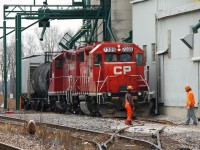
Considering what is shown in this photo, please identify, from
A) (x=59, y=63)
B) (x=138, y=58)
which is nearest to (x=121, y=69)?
(x=138, y=58)

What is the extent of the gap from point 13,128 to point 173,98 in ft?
38.3

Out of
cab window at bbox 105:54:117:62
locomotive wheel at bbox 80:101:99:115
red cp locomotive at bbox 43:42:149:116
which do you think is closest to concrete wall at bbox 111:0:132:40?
red cp locomotive at bbox 43:42:149:116

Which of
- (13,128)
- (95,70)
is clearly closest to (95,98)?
(95,70)

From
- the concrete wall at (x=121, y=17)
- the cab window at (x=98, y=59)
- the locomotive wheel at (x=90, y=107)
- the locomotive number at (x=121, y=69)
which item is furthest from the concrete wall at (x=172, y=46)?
the concrete wall at (x=121, y=17)

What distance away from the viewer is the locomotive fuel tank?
37.4 m

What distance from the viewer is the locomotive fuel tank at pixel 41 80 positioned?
37375 mm

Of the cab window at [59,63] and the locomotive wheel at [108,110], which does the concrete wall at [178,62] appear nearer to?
the locomotive wheel at [108,110]

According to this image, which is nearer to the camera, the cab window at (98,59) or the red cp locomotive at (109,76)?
the red cp locomotive at (109,76)

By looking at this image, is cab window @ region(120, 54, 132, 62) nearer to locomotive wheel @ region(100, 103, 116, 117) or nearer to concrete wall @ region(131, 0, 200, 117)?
locomotive wheel @ region(100, 103, 116, 117)

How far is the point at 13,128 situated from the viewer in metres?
20.9

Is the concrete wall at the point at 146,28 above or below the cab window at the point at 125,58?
above

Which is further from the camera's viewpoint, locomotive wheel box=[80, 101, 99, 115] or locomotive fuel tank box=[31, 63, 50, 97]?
locomotive fuel tank box=[31, 63, 50, 97]

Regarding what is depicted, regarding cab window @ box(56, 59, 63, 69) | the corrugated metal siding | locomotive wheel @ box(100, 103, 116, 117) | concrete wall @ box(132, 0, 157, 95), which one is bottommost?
locomotive wheel @ box(100, 103, 116, 117)

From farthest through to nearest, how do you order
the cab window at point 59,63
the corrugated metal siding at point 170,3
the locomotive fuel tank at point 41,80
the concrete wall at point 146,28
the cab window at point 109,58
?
1. the locomotive fuel tank at point 41,80
2. the cab window at point 59,63
3. the concrete wall at point 146,28
4. the corrugated metal siding at point 170,3
5. the cab window at point 109,58
